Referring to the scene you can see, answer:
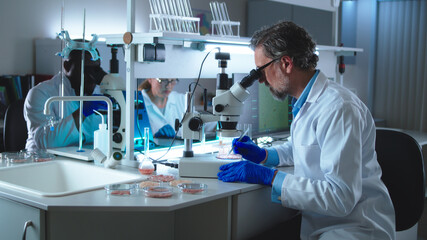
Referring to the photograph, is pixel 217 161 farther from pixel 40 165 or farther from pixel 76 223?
pixel 40 165

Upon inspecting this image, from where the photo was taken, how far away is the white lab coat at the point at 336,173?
1592mm

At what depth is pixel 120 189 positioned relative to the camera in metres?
1.65

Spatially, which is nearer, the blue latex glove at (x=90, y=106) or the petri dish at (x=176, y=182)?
the petri dish at (x=176, y=182)

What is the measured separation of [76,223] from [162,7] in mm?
1094

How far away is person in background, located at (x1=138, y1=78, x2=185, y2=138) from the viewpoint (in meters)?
2.71

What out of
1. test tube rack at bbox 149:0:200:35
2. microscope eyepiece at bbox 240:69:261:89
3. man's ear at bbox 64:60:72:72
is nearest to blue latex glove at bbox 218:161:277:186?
microscope eyepiece at bbox 240:69:261:89

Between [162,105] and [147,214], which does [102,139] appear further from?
[162,105]

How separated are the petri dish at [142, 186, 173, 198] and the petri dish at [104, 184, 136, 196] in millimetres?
49

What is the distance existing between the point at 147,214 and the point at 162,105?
34.9 inches

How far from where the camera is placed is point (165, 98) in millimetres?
2834

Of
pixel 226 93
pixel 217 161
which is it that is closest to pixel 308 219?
pixel 217 161

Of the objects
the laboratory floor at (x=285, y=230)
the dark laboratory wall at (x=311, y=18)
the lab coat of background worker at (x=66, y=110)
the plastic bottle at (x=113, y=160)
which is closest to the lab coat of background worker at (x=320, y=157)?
the laboratory floor at (x=285, y=230)

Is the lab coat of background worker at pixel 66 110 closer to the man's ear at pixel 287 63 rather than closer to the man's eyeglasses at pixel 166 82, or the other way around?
the man's eyeglasses at pixel 166 82

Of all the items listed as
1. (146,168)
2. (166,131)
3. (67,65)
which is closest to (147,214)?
(146,168)
